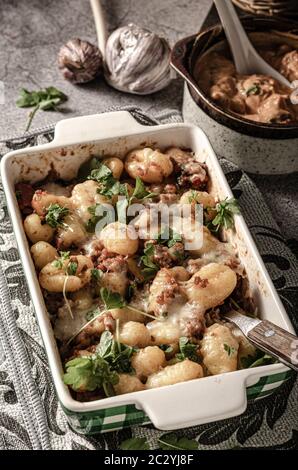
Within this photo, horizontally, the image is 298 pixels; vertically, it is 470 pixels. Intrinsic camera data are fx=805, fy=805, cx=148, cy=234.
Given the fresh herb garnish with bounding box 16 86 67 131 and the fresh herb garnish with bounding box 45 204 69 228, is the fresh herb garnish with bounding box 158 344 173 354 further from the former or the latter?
the fresh herb garnish with bounding box 16 86 67 131

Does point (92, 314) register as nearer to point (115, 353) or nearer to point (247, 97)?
point (115, 353)

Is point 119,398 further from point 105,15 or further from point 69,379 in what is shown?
point 105,15

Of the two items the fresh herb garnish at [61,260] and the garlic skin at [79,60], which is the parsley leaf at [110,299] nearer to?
the fresh herb garnish at [61,260]

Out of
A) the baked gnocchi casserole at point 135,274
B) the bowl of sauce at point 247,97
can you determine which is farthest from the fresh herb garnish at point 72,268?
the bowl of sauce at point 247,97

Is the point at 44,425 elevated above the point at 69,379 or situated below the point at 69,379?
below

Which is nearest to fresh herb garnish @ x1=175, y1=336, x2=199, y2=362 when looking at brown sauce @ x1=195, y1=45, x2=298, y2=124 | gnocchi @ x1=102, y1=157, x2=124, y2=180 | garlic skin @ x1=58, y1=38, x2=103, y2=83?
gnocchi @ x1=102, y1=157, x2=124, y2=180

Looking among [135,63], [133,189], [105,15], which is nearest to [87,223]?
[133,189]

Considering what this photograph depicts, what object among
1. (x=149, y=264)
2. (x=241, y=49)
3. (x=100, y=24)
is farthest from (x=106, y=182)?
(x=100, y=24)
